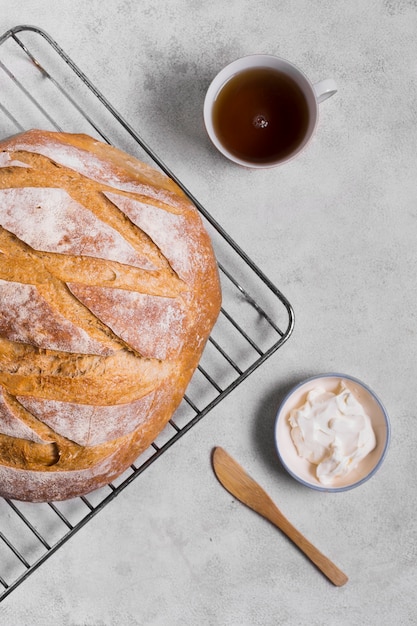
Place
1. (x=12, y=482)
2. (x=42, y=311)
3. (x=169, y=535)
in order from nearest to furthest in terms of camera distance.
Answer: (x=42, y=311), (x=12, y=482), (x=169, y=535)

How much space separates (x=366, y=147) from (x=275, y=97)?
1.01 feet

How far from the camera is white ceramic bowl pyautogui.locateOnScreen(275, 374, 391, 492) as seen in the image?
181 centimetres

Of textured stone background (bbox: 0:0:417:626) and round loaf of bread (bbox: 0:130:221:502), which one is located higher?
round loaf of bread (bbox: 0:130:221:502)

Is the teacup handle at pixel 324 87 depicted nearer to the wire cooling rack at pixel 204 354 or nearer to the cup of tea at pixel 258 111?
the cup of tea at pixel 258 111

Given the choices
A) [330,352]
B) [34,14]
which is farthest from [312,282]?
[34,14]

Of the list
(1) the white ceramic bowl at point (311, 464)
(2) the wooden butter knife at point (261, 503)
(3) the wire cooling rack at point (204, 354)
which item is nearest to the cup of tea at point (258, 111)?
(3) the wire cooling rack at point (204, 354)

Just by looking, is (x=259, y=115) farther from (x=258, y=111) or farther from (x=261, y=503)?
(x=261, y=503)

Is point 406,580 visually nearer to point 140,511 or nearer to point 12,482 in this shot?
point 140,511

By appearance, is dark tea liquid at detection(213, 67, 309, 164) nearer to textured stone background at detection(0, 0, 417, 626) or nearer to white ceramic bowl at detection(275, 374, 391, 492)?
textured stone background at detection(0, 0, 417, 626)

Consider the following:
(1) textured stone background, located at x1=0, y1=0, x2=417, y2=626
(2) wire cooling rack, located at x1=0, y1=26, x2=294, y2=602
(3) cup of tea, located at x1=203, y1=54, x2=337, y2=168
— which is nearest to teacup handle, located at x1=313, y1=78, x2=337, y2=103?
(3) cup of tea, located at x1=203, y1=54, x2=337, y2=168

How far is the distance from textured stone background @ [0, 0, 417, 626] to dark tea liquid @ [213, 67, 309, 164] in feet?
0.37

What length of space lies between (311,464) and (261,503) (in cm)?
18

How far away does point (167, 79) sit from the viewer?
1.90 m

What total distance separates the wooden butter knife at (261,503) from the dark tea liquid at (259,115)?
85 centimetres
